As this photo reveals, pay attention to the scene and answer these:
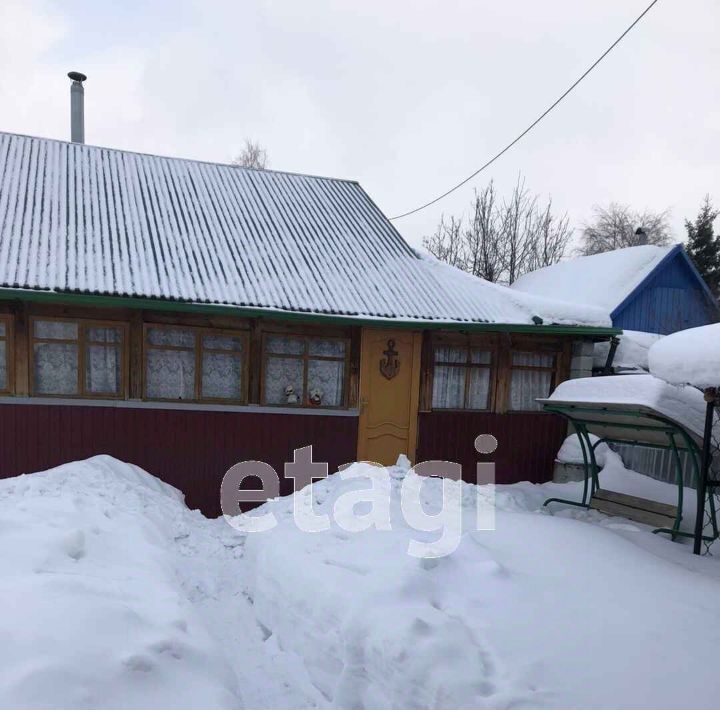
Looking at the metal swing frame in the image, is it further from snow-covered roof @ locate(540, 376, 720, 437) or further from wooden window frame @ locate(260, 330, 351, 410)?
wooden window frame @ locate(260, 330, 351, 410)

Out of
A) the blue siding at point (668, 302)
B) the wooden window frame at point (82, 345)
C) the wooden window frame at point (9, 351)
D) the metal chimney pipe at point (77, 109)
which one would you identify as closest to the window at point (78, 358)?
the wooden window frame at point (82, 345)

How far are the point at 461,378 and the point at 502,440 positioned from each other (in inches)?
47.9

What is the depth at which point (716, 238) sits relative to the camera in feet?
86.9

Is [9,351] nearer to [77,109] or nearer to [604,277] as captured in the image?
[77,109]

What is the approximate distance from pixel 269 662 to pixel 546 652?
1829 millimetres

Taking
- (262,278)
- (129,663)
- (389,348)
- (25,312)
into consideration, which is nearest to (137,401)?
(25,312)

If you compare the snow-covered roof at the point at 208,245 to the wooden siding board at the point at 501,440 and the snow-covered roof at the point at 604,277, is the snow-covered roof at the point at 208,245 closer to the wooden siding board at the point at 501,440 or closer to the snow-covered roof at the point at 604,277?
the wooden siding board at the point at 501,440

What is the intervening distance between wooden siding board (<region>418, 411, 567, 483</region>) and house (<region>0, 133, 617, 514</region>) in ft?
0.09

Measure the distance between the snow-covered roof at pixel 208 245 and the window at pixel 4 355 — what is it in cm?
69

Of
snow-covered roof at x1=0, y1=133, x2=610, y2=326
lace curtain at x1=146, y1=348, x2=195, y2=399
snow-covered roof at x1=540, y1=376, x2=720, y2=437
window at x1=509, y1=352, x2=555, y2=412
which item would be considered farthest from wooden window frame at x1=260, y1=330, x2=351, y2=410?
snow-covered roof at x1=540, y1=376, x2=720, y2=437

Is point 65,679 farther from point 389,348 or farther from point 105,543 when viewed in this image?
point 389,348

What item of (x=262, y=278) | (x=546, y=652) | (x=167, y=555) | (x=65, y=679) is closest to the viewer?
(x=65, y=679)

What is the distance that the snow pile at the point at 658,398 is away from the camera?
17.6 feet

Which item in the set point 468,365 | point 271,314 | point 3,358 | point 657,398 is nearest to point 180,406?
point 271,314
